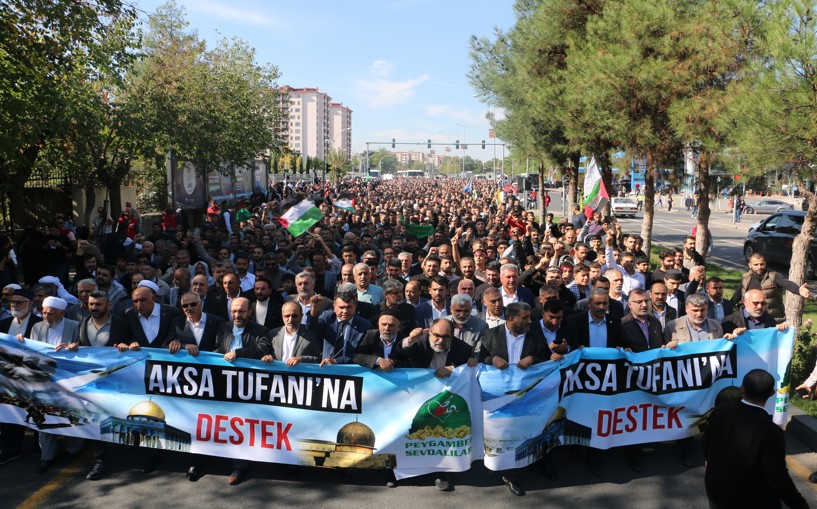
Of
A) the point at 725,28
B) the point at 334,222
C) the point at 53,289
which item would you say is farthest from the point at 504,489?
the point at 334,222

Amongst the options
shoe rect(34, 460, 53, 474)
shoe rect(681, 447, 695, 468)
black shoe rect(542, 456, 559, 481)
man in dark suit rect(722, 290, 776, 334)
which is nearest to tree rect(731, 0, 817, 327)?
man in dark suit rect(722, 290, 776, 334)

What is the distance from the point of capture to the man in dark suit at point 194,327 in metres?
6.46

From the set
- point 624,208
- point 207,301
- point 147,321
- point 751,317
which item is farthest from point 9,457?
point 624,208

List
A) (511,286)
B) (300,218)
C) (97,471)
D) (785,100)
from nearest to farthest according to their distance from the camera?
(97,471)
(511,286)
(785,100)
(300,218)

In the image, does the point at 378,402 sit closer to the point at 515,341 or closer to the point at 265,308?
the point at 515,341

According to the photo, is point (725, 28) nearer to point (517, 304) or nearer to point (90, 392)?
point (517, 304)

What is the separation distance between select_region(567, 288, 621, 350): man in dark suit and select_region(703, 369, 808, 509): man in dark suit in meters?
2.76

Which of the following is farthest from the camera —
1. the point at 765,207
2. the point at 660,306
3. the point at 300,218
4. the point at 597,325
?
the point at 765,207

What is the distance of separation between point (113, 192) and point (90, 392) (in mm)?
15470

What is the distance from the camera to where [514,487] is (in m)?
5.63

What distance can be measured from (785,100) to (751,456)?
21.4 feet

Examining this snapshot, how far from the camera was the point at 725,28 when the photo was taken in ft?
37.9

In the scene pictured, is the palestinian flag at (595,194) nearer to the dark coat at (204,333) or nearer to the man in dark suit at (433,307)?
the man in dark suit at (433,307)

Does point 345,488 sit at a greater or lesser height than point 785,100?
lesser
